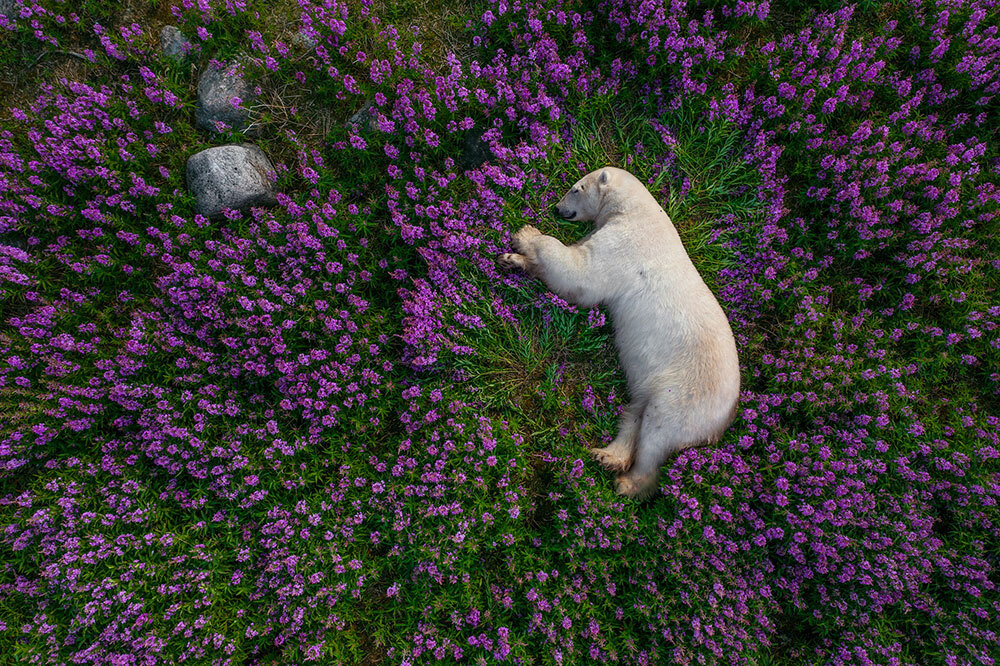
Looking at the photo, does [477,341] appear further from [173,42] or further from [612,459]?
[173,42]

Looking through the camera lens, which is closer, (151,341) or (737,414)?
(151,341)

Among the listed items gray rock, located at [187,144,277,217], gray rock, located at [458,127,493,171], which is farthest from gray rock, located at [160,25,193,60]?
gray rock, located at [458,127,493,171]

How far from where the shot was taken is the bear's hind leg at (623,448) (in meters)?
4.63

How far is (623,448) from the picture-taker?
15.4 ft

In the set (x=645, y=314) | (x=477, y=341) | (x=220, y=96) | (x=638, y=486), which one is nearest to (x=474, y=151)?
(x=477, y=341)

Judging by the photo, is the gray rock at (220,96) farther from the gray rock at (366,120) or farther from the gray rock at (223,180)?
the gray rock at (366,120)

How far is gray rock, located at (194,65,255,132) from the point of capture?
190 inches

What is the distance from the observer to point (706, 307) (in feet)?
14.3

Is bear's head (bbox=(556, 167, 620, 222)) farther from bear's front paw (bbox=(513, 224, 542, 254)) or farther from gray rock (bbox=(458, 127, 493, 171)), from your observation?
gray rock (bbox=(458, 127, 493, 171))

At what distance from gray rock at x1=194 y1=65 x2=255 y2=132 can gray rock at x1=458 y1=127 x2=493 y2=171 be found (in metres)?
2.29

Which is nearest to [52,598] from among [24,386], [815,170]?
[24,386]

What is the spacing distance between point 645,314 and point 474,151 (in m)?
2.46

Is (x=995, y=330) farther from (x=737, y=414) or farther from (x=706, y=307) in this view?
(x=706, y=307)

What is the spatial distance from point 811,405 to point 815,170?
251 centimetres
